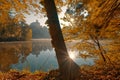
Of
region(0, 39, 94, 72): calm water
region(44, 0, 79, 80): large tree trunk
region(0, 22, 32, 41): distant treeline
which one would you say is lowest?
region(0, 39, 94, 72): calm water

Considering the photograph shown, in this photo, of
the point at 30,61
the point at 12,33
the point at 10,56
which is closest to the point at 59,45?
the point at 30,61

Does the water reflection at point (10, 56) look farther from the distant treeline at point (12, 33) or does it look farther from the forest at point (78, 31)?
the distant treeline at point (12, 33)

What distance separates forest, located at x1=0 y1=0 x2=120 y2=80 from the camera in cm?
563

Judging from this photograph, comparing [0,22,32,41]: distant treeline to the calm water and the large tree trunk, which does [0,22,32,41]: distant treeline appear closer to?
the calm water

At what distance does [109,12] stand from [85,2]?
171 cm

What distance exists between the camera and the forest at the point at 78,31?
563cm

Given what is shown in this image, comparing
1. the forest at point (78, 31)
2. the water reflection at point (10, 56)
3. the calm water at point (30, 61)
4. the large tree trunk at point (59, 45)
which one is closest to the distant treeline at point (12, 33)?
the water reflection at point (10, 56)

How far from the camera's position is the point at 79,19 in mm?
11336

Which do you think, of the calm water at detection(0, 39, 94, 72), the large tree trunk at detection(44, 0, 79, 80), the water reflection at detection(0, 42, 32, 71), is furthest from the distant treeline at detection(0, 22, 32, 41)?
the large tree trunk at detection(44, 0, 79, 80)

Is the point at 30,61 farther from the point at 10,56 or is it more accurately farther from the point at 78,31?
the point at 78,31

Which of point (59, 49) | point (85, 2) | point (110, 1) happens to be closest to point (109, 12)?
point (110, 1)

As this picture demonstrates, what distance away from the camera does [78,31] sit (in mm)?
11109

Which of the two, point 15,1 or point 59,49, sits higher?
point 15,1

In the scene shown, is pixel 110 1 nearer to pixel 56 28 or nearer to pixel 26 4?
pixel 56 28
